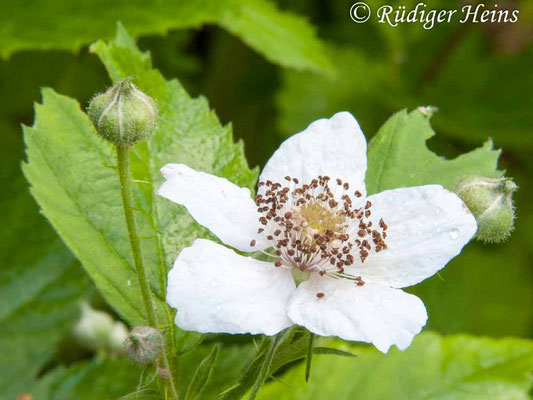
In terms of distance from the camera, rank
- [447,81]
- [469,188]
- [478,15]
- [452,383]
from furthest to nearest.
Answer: [447,81]
[478,15]
[452,383]
[469,188]

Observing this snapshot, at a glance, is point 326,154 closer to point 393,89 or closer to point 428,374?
point 428,374

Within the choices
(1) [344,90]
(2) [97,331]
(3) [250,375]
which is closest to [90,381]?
(2) [97,331]

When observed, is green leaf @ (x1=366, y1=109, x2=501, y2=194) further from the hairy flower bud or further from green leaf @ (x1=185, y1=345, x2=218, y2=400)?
the hairy flower bud

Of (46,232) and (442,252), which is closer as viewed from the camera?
(442,252)

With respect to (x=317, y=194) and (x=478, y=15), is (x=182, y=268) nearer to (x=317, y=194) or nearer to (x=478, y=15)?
(x=317, y=194)

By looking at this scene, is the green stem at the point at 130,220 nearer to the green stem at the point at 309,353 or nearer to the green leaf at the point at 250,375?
the green leaf at the point at 250,375

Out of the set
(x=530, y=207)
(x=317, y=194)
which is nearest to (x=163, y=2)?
(x=317, y=194)
